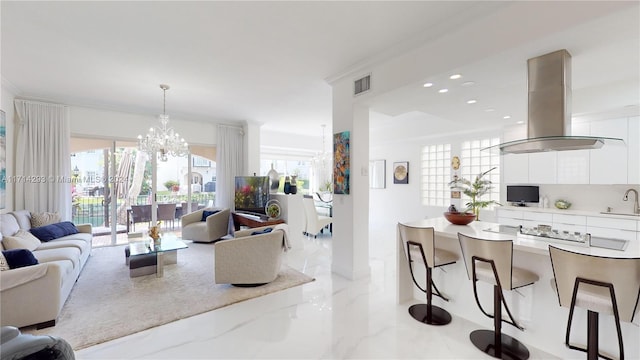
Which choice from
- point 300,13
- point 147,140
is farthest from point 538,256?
point 147,140

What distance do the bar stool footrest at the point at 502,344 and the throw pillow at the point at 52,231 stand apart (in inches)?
223

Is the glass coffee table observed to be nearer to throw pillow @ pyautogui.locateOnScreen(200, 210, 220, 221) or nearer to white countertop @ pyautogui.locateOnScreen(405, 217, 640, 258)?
throw pillow @ pyautogui.locateOnScreen(200, 210, 220, 221)

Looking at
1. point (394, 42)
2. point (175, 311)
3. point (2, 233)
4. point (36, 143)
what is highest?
point (394, 42)

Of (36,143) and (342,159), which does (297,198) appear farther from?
(36,143)

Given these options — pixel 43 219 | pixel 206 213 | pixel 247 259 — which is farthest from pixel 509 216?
pixel 43 219

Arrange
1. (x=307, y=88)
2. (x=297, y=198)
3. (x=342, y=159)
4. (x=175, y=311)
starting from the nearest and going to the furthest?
1. (x=175, y=311)
2. (x=342, y=159)
3. (x=307, y=88)
4. (x=297, y=198)

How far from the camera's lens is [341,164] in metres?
3.91

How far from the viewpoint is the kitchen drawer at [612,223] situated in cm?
382

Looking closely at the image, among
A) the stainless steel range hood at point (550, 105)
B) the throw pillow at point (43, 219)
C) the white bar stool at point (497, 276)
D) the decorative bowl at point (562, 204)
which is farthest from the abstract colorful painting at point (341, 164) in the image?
the throw pillow at point (43, 219)

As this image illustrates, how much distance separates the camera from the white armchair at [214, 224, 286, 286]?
3.33 meters

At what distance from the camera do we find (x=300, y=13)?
2439 millimetres

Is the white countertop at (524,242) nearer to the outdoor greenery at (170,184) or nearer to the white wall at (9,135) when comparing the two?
the outdoor greenery at (170,184)

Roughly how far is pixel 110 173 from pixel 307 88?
4.56 m

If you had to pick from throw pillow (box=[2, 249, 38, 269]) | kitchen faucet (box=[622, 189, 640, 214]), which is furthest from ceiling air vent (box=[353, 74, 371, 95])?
kitchen faucet (box=[622, 189, 640, 214])
